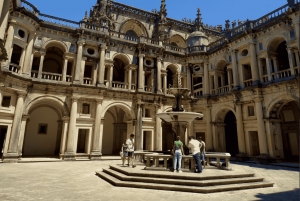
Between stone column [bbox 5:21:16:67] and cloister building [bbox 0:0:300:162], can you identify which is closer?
stone column [bbox 5:21:16:67]

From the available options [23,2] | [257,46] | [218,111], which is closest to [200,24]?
[257,46]

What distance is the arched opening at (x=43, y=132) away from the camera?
22766mm

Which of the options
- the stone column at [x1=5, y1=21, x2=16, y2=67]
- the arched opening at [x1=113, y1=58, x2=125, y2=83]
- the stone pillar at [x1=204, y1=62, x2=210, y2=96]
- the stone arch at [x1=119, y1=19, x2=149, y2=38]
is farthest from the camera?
the stone arch at [x1=119, y1=19, x2=149, y2=38]

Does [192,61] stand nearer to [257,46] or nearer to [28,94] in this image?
[257,46]

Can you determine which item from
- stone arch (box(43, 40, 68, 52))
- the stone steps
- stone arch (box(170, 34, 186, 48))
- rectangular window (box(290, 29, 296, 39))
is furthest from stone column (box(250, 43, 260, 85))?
stone arch (box(43, 40, 68, 52))

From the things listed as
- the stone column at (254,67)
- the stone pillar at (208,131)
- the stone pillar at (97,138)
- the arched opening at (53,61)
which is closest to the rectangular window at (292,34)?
the stone column at (254,67)

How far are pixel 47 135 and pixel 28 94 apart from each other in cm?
713

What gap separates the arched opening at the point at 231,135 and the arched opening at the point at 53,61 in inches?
928

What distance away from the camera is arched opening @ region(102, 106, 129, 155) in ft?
85.0

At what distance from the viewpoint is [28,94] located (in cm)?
1864

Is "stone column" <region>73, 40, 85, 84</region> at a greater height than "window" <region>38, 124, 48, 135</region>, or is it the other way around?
"stone column" <region>73, 40, 85, 84</region>

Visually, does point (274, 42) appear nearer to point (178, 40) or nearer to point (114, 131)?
point (178, 40)

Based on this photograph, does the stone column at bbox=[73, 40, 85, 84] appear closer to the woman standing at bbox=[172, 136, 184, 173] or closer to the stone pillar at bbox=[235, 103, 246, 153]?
the woman standing at bbox=[172, 136, 184, 173]

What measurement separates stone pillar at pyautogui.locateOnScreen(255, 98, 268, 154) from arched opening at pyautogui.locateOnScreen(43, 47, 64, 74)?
24052mm
